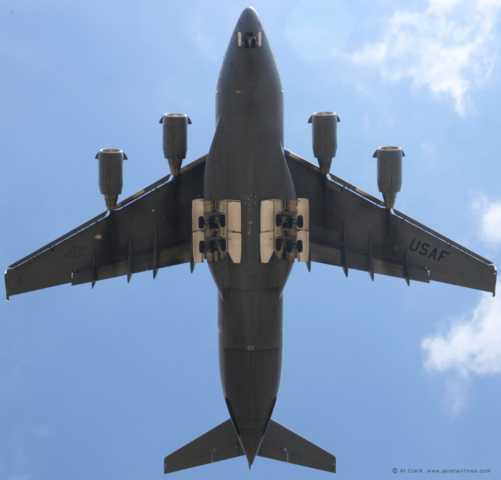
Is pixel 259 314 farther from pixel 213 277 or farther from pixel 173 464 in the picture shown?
pixel 173 464

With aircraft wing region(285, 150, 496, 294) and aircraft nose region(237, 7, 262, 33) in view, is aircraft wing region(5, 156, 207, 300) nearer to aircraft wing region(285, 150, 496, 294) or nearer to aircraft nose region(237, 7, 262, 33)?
aircraft wing region(285, 150, 496, 294)

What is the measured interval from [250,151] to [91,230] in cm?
782

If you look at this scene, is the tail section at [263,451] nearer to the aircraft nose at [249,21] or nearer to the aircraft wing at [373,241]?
the aircraft wing at [373,241]

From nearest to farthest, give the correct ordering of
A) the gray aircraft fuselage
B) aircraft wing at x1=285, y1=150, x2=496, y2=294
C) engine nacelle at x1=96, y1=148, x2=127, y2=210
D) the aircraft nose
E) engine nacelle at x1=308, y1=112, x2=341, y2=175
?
1. the gray aircraft fuselage
2. the aircraft nose
3. engine nacelle at x1=96, y1=148, x2=127, y2=210
4. engine nacelle at x1=308, y1=112, x2=341, y2=175
5. aircraft wing at x1=285, y1=150, x2=496, y2=294

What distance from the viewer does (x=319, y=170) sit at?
25.7m

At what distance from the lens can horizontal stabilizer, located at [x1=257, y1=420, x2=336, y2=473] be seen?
2608 cm

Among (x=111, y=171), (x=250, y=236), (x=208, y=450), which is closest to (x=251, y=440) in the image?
(x=208, y=450)

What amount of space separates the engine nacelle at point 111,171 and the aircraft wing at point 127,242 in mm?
1748

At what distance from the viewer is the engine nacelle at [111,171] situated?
947 inches

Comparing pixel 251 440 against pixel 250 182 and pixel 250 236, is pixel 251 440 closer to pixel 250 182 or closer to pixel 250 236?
pixel 250 236

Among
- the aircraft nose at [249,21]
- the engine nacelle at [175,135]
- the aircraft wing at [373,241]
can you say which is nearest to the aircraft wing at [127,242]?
the engine nacelle at [175,135]

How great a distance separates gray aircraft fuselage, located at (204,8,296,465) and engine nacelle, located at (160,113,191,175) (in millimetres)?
2088

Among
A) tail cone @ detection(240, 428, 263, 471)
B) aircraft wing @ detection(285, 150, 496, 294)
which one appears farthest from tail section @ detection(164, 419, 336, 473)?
aircraft wing @ detection(285, 150, 496, 294)

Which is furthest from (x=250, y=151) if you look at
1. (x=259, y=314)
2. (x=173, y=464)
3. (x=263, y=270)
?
(x=173, y=464)
